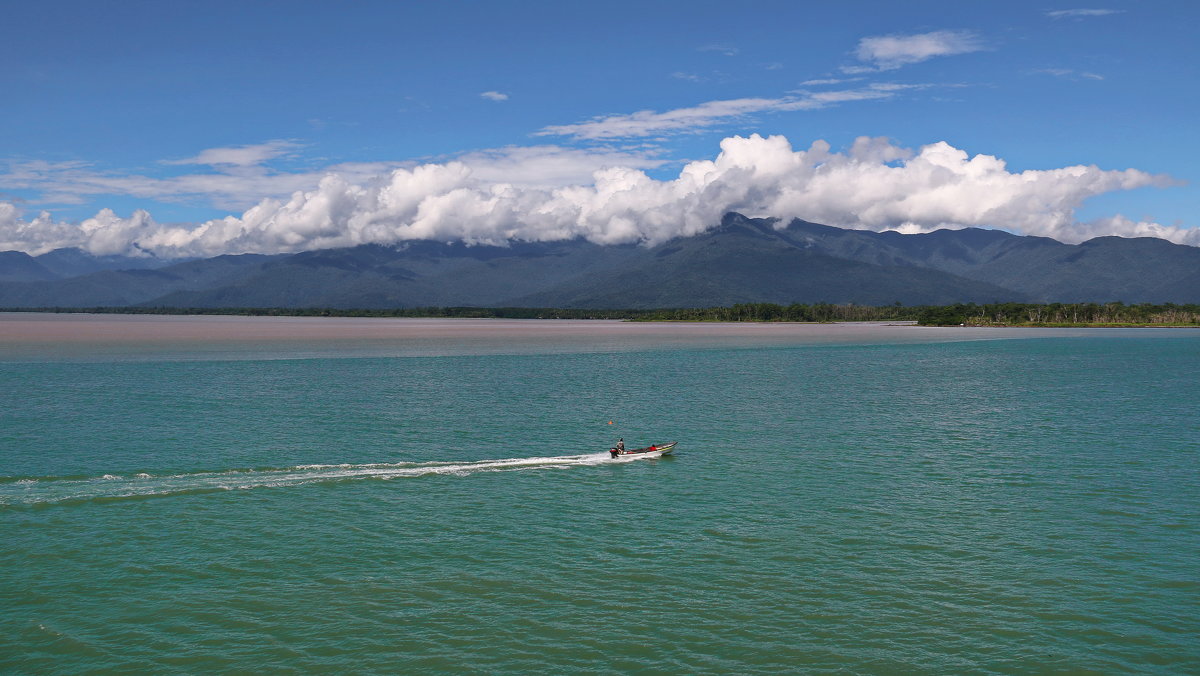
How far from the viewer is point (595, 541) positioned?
39062 mm

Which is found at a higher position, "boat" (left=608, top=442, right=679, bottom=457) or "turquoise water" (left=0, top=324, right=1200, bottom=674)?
"boat" (left=608, top=442, right=679, bottom=457)

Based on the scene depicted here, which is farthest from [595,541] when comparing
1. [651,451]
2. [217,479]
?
[217,479]

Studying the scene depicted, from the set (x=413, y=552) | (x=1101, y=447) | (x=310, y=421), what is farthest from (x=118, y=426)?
(x=1101, y=447)

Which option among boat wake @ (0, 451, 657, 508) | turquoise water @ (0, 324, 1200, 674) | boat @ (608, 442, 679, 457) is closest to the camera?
turquoise water @ (0, 324, 1200, 674)

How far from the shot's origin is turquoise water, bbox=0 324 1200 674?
91.7 ft

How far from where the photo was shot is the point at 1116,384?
110625 millimetres

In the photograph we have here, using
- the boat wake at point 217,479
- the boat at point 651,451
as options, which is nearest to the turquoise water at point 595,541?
the boat wake at point 217,479

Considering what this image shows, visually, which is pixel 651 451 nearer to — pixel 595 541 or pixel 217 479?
pixel 595 541

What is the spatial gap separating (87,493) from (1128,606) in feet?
179

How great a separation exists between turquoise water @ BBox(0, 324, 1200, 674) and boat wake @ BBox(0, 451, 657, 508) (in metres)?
0.28

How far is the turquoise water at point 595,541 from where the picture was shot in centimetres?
2795

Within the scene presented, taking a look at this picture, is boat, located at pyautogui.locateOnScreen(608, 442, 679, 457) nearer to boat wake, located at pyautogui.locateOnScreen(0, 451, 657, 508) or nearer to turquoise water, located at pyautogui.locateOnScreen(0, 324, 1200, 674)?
boat wake, located at pyautogui.locateOnScreen(0, 451, 657, 508)

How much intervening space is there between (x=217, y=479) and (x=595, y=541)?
1083 inches

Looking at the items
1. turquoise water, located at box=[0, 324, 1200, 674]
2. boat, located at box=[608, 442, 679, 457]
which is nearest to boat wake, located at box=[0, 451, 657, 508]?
turquoise water, located at box=[0, 324, 1200, 674]
